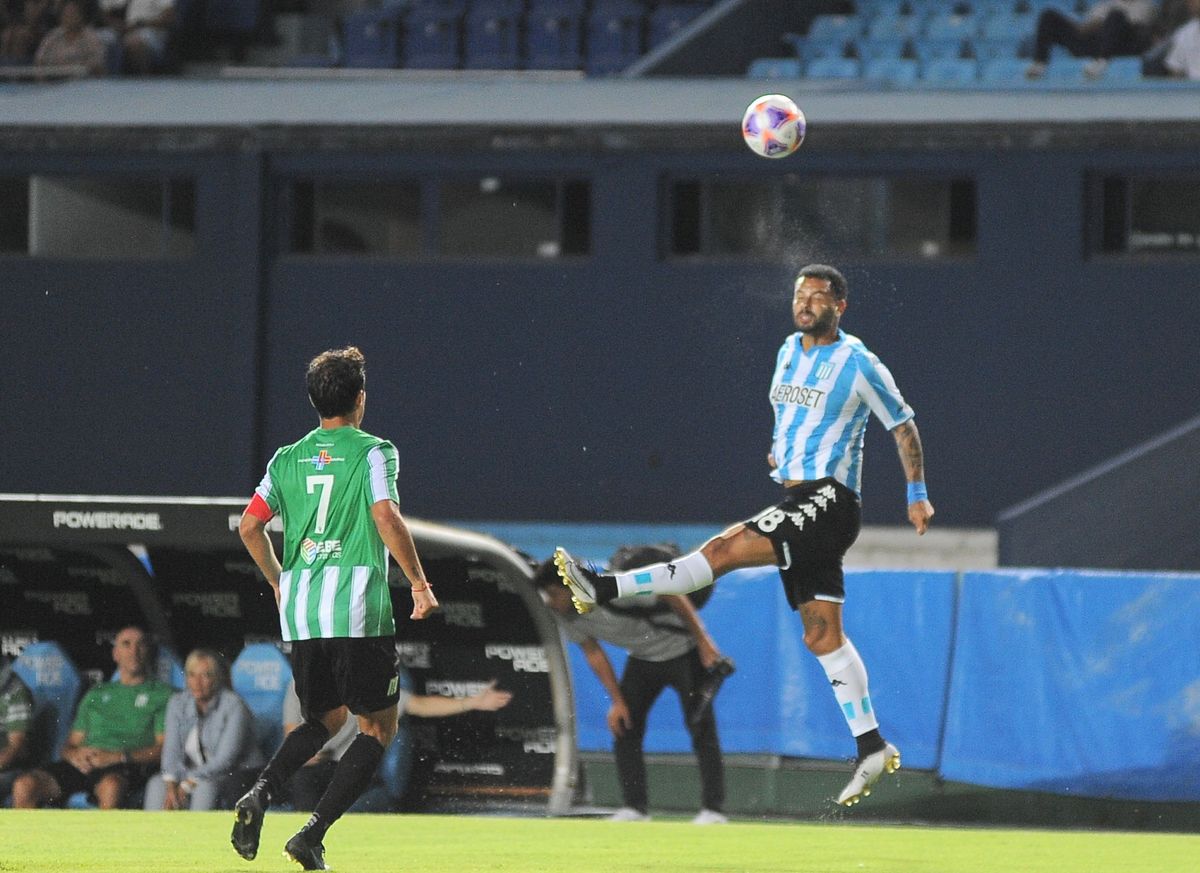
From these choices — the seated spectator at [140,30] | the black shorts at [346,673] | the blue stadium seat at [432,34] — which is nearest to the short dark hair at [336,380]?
the black shorts at [346,673]

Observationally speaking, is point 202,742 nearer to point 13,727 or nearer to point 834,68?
point 13,727

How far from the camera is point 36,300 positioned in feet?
64.0

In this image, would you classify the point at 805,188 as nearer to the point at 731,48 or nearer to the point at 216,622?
the point at 731,48

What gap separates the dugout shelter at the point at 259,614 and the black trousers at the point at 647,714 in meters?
1.01

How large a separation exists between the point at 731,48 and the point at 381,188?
4.24 m

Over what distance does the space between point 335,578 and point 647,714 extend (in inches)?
182

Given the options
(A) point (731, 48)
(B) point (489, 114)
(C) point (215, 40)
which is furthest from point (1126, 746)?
(C) point (215, 40)

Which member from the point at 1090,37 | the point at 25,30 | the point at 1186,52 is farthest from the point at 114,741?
the point at 25,30

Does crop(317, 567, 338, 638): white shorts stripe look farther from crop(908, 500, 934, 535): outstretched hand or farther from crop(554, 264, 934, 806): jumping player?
crop(908, 500, 934, 535): outstretched hand

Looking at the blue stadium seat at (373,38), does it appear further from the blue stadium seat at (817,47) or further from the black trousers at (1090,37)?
the black trousers at (1090,37)

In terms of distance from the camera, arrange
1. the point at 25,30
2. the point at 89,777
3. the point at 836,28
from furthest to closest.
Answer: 1. the point at 25,30
2. the point at 836,28
3. the point at 89,777

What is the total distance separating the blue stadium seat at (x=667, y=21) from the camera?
21.3 meters

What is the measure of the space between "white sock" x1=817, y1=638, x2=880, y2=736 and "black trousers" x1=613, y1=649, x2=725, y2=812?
2703 mm

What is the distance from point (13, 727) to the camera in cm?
1125
